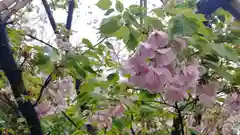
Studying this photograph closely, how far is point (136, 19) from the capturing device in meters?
0.51

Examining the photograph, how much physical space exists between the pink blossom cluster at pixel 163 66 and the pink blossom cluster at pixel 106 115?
0.35 ft

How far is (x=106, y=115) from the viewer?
0.60 metres

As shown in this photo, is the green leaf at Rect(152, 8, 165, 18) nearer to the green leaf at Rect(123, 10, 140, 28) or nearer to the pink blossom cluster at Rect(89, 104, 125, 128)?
the green leaf at Rect(123, 10, 140, 28)

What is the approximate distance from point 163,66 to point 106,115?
0.21 meters

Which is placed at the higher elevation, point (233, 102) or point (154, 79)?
point (154, 79)

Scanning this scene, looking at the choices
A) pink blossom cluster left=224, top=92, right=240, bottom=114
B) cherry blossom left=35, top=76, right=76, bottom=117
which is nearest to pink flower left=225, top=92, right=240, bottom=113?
pink blossom cluster left=224, top=92, right=240, bottom=114

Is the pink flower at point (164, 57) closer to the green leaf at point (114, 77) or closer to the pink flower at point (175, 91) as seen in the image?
the pink flower at point (175, 91)

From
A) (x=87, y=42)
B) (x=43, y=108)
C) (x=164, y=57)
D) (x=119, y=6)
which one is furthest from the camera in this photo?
(x=43, y=108)

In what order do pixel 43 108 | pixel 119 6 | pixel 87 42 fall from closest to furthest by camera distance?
pixel 119 6 < pixel 87 42 < pixel 43 108

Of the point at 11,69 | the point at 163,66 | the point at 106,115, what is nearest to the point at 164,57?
the point at 163,66

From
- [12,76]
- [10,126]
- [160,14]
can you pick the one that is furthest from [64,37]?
[160,14]

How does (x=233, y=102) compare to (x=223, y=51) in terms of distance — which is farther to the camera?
(x=233, y=102)

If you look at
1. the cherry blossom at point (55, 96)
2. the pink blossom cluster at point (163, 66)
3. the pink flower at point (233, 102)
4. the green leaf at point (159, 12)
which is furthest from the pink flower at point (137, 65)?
the cherry blossom at point (55, 96)

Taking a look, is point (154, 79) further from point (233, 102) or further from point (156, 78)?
point (233, 102)
